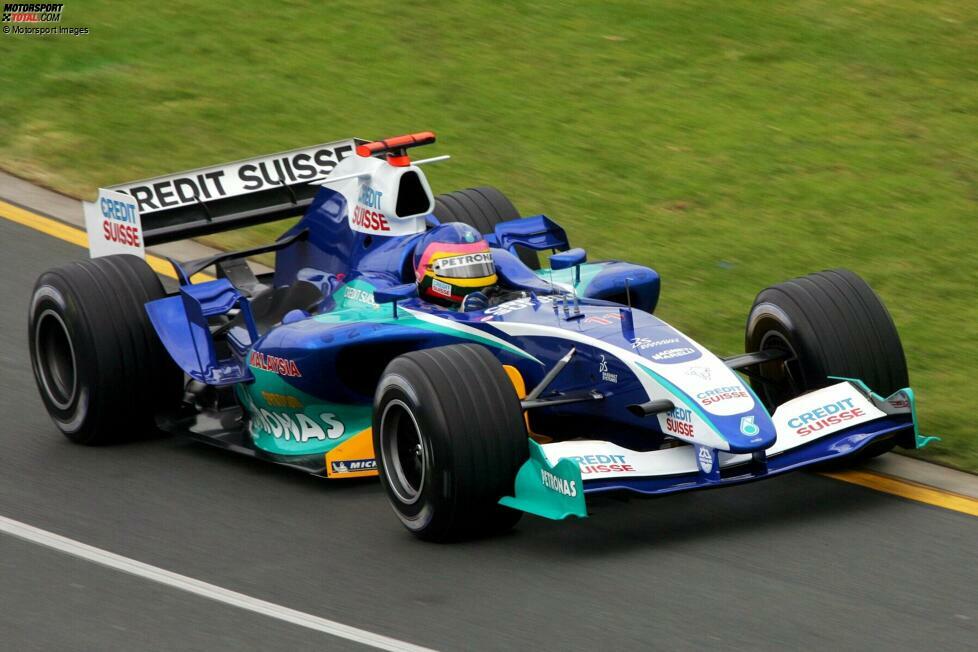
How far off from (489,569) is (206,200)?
3731mm

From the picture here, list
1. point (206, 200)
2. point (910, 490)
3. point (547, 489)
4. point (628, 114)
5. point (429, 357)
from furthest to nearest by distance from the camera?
point (628, 114), point (206, 200), point (910, 490), point (429, 357), point (547, 489)

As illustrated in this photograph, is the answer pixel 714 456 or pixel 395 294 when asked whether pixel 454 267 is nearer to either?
pixel 395 294

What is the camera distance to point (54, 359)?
9.38m

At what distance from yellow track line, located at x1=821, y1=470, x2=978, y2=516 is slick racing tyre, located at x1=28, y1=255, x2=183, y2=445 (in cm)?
365

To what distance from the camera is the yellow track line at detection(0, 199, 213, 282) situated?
1244 centimetres

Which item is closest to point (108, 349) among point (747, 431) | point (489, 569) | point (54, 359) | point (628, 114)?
point (54, 359)

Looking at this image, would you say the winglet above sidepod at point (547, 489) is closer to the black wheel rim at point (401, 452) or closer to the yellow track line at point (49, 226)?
the black wheel rim at point (401, 452)

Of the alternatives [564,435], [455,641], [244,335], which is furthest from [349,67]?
[455,641]

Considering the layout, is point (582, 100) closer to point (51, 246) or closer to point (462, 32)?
point (462, 32)

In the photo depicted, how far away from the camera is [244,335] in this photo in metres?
9.17

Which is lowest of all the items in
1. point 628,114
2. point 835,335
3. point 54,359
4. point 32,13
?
point 54,359

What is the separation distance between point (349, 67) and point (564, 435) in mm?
8508

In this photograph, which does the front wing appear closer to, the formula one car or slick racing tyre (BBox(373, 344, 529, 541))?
the formula one car

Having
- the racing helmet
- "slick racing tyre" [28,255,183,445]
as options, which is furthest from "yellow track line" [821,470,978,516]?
"slick racing tyre" [28,255,183,445]
